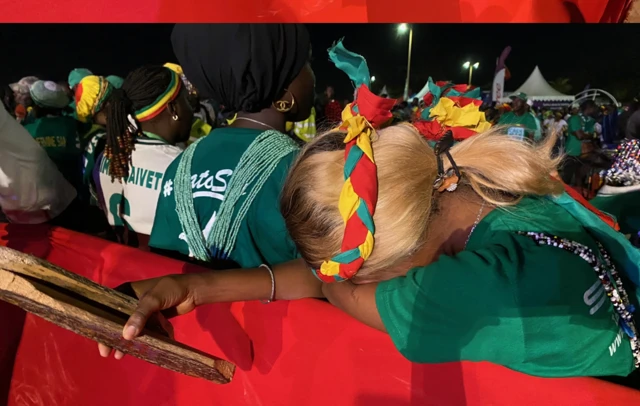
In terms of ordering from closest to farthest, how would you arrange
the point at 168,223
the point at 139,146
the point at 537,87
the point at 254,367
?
the point at 254,367 < the point at 168,223 < the point at 139,146 < the point at 537,87

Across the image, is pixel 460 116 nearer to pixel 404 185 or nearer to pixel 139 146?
pixel 404 185

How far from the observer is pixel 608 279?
1.02 metres

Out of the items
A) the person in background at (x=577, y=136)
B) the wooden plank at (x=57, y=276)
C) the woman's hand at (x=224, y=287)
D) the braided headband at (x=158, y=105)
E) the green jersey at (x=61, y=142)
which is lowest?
the person in background at (x=577, y=136)

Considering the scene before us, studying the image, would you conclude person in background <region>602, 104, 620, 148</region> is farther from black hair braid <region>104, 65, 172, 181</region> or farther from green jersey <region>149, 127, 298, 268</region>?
green jersey <region>149, 127, 298, 268</region>

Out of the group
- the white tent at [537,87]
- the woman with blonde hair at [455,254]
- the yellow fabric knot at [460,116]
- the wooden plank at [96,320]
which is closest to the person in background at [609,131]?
the yellow fabric knot at [460,116]

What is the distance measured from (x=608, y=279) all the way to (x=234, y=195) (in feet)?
3.85

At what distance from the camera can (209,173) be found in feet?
5.72

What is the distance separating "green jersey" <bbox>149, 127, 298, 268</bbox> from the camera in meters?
1.61

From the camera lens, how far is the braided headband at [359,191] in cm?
104

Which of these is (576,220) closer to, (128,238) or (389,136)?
(389,136)

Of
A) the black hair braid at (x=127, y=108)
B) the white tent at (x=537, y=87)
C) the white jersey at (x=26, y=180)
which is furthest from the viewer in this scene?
the white tent at (x=537, y=87)

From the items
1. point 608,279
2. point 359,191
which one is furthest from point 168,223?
point 608,279

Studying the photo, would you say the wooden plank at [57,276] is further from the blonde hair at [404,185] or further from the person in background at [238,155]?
the person in background at [238,155]

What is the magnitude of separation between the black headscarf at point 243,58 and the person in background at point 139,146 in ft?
2.29
